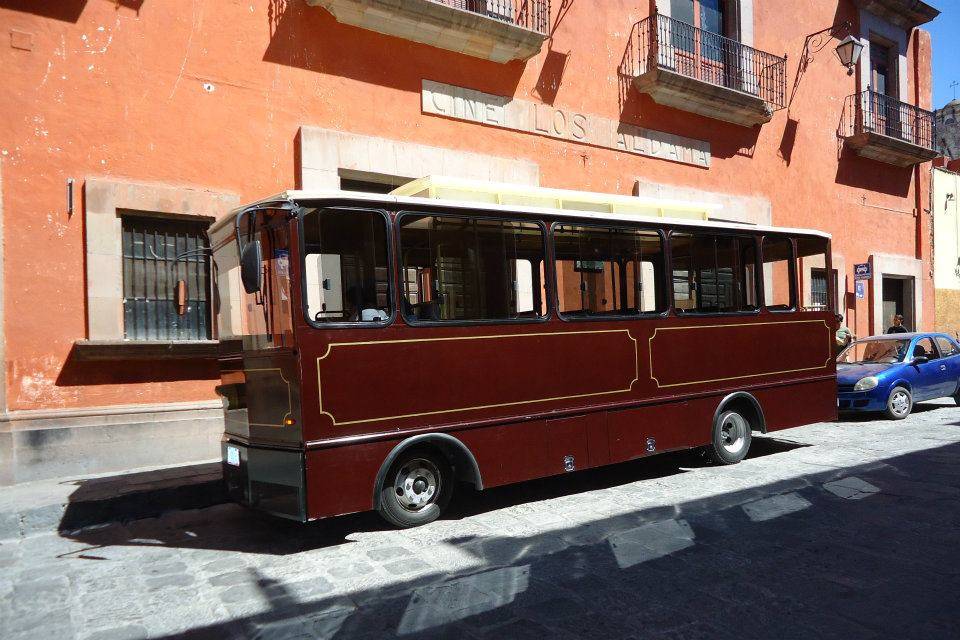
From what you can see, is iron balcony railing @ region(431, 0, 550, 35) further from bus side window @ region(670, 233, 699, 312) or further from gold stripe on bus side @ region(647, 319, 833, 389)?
gold stripe on bus side @ region(647, 319, 833, 389)

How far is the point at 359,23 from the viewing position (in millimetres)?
9789

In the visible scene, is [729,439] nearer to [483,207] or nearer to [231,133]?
[483,207]

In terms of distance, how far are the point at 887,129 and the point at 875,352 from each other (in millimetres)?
10064

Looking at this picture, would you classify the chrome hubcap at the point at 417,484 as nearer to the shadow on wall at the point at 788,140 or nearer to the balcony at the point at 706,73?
the balcony at the point at 706,73

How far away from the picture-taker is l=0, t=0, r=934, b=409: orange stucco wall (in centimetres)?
760

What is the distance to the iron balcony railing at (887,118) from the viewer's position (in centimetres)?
1792

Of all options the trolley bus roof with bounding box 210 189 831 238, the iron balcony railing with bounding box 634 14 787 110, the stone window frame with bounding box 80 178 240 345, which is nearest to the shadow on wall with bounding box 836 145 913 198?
the iron balcony railing with bounding box 634 14 787 110

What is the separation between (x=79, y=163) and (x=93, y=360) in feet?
7.35

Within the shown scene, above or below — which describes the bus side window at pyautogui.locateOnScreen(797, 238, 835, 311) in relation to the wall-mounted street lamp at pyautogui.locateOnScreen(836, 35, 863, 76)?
below

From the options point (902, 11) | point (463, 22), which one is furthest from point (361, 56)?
point (902, 11)

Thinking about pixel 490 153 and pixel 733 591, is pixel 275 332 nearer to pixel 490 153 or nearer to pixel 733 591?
pixel 733 591

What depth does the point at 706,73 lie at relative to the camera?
1452 centimetres

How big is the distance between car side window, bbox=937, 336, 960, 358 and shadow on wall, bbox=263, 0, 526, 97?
352 inches

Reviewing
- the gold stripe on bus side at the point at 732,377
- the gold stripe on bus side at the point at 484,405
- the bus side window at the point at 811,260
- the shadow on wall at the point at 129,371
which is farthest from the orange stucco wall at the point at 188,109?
the gold stripe on bus side at the point at 732,377
